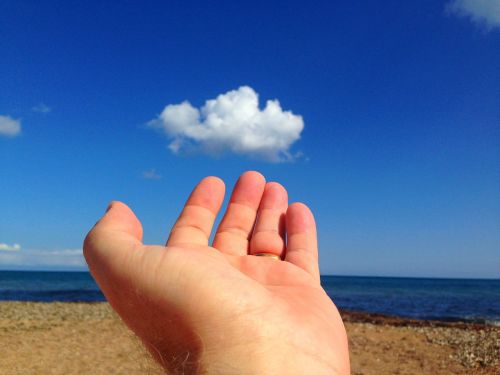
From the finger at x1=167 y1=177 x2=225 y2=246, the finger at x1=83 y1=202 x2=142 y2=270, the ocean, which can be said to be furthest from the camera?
the ocean

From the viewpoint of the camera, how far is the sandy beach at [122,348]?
341 inches

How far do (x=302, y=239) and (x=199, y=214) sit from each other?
821mm

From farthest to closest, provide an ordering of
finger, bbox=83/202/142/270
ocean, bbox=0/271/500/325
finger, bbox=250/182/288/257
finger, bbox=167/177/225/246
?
ocean, bbox=0/271/500/325 < finger, bbox=250/182/288/257 < finger, bbox=167/177/225/246 < finger, bbox=83/202/142/270

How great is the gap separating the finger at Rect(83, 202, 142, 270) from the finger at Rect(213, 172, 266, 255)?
0.88 meters

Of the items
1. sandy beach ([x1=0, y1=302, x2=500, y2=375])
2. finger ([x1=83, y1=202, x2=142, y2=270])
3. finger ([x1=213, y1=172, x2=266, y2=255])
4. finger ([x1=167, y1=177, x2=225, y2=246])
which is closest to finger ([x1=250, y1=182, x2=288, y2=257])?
finger ([x1=213, y1=172, x2=266, y2=255])

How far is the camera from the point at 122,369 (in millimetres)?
8547

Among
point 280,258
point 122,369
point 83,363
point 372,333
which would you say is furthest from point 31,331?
point 280,258

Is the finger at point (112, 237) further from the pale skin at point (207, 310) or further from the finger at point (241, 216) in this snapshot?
the finger at point (241, 216)

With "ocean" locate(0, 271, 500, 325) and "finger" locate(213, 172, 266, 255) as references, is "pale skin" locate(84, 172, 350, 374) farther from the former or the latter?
"ocean" locate(0, 271, 500, 325)

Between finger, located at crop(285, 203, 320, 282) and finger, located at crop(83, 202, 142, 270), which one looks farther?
finger, located at crop(285, 203, 320, 282)

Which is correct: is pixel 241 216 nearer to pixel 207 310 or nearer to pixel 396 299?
pixel 207 310

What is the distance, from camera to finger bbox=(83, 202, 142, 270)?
7.79ft

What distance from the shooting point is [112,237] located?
2443 mm

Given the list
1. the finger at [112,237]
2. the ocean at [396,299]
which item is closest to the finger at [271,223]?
the finger at [112,237]
